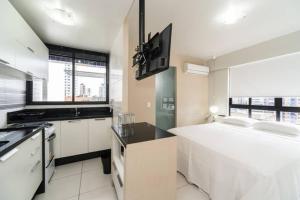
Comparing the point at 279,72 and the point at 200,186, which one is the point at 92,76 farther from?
the point at 279,72

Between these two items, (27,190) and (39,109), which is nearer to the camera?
(27,190)

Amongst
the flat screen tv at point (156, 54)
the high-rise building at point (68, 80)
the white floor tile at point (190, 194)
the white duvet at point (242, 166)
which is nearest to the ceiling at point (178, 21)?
the high-rise building at point (68, 80)

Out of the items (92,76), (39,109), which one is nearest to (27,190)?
(39,109)

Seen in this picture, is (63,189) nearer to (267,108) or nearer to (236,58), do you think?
(267,108)

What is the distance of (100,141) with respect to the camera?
2816 mm

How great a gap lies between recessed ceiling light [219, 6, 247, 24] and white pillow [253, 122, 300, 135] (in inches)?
80.3

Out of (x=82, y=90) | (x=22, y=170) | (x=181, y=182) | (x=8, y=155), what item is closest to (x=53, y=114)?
(x=82, y=90)

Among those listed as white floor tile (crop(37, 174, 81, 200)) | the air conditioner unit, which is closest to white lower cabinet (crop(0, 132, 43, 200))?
white floor tile (crop(37, 174, 81, 200))

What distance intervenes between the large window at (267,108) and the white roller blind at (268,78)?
141mm

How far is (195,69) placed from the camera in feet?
12.8

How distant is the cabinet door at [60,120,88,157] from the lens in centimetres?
250

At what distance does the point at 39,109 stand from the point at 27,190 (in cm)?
181

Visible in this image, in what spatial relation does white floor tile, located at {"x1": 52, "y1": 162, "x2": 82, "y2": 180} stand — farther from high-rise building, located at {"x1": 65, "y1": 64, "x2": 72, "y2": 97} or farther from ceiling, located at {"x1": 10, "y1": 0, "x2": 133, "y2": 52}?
ceiling, located at {"x1": 10, "y1": 0, "x2": 133, "y2": 52}

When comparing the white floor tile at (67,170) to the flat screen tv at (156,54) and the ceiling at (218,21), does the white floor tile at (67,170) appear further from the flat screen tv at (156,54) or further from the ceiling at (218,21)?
the ceiling at (218,21)
